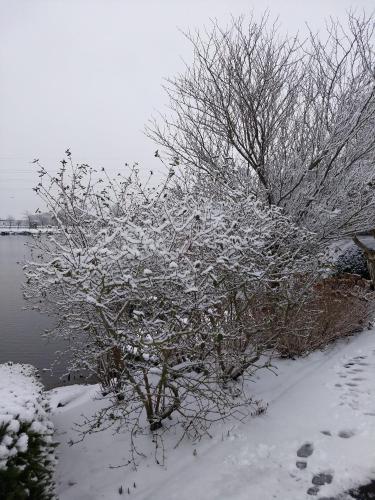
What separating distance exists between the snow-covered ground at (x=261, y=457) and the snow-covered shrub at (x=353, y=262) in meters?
7.71

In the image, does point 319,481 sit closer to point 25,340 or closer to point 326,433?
point 326,433

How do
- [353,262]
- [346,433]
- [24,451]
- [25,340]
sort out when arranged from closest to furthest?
[24,451] → [346,433] → [25,340] → [353,262]

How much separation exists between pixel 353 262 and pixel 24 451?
11.5 m

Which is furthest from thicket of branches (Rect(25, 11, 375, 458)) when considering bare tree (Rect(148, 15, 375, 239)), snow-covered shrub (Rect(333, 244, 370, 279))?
snow-covered shrub (Rect(333, 244, 370, 279))

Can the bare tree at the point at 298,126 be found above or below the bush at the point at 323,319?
above

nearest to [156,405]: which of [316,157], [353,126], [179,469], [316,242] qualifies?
[179,469]

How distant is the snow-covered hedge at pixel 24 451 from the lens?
8.21 feet

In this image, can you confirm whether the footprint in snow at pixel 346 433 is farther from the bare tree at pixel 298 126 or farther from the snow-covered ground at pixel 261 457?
the bare tree at pixel 298 126

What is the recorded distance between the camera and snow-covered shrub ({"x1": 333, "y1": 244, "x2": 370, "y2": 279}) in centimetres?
1195

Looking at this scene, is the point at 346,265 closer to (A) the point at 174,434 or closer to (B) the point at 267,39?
(B) the point at 267,39

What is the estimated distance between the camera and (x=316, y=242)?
6.88m

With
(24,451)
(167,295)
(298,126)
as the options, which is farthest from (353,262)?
(24,451)

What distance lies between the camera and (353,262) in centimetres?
1221

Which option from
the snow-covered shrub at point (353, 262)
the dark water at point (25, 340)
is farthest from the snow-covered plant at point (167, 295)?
the snow-covered shrub at point (353, 262)
